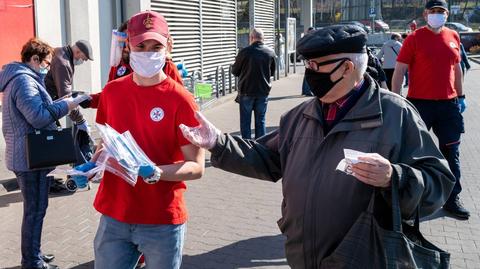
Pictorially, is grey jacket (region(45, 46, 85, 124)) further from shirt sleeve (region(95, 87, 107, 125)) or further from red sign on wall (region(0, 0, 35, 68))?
shirt sleeve (region(95, 87, 107, 125))

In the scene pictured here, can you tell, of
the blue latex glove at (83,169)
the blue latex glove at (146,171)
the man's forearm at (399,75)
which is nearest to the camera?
the blue latex glove at (146,171)

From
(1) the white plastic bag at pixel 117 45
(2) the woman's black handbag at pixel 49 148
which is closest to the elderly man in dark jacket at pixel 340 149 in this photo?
(2) the woman's black handbag at pixel 49 148

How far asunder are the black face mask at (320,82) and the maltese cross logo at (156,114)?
777 millimetres

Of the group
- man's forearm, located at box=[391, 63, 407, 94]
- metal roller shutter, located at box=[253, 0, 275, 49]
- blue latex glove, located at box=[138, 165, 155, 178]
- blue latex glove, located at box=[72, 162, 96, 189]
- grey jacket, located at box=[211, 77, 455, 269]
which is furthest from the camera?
metal roller shutter, located at box=[253, 0, 275, 49]

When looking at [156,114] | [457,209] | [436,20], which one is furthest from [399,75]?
[156,114]

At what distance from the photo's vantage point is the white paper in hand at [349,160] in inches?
79.0

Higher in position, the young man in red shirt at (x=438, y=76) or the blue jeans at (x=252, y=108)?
the young man in red shirt at (x=438, y=76)

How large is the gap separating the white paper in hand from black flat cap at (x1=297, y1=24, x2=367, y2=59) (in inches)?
17.5

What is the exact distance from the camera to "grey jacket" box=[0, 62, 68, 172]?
171 inches

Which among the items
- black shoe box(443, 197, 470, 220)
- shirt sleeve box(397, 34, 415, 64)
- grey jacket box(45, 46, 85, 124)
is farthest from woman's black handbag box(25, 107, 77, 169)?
black shoe box(443, 197, 470, 220)

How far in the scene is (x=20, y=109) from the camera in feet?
14.3

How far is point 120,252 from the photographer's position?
2.84 meters

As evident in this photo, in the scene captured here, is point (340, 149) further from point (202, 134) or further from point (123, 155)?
point (123, 155)

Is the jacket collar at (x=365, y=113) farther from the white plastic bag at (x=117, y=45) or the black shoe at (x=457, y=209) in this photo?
the black shoe at (x=457, y=209)
